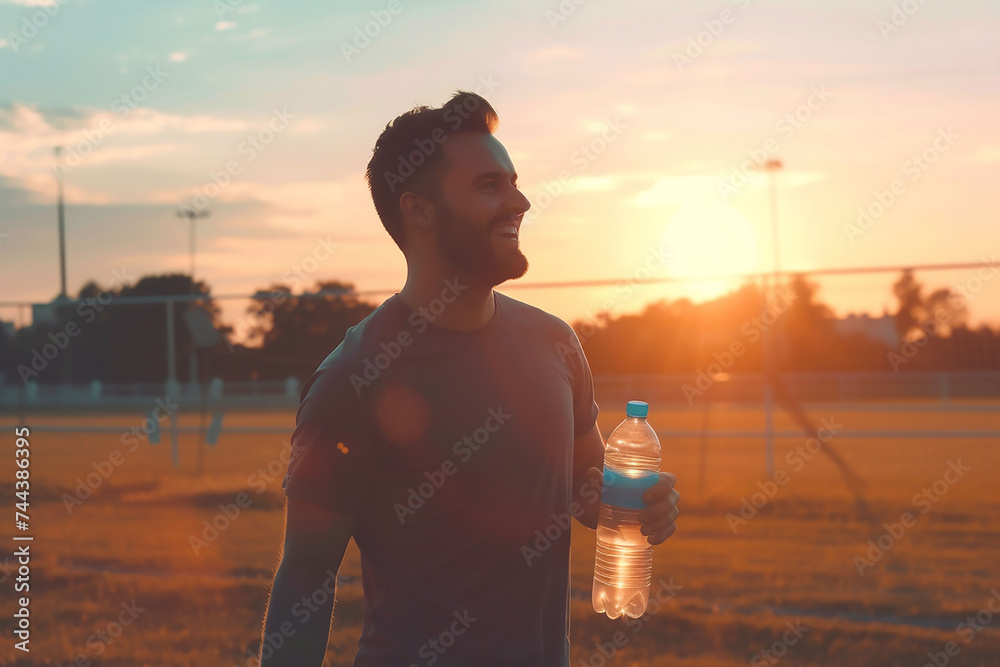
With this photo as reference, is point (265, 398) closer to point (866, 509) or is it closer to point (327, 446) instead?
point (866, 509)

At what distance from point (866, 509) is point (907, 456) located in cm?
1266

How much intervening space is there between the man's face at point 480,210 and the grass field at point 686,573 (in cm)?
379

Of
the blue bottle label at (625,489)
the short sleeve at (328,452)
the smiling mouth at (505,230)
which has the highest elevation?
the smiling mouth at (505,230)

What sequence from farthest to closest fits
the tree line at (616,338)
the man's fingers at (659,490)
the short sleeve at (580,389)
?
the tree line at (616,338)
the short sleeve at (580,389)
the man's fingers at (659,490)

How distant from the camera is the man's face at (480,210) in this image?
2.78 meters

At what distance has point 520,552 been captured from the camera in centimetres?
260

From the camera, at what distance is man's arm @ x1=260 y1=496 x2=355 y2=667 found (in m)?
2.43

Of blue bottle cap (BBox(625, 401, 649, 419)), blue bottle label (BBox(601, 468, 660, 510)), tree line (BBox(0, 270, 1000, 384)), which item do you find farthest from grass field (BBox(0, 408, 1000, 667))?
blue bottle label (BBox(601, 468, 660, 510))

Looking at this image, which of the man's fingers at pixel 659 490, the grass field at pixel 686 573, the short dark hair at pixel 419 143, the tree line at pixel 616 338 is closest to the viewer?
the man's fingers at pixel 659 490

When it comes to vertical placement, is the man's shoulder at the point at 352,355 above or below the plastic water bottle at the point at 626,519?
above

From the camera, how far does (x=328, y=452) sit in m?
2.48

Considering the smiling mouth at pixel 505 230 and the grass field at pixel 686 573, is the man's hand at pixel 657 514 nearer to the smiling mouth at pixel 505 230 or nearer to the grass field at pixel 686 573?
the smiling mouth at pixel 505 230

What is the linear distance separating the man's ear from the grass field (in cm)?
377

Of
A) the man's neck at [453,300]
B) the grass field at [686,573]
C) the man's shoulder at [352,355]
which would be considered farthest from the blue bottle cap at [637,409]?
the grass field at [686,573]
